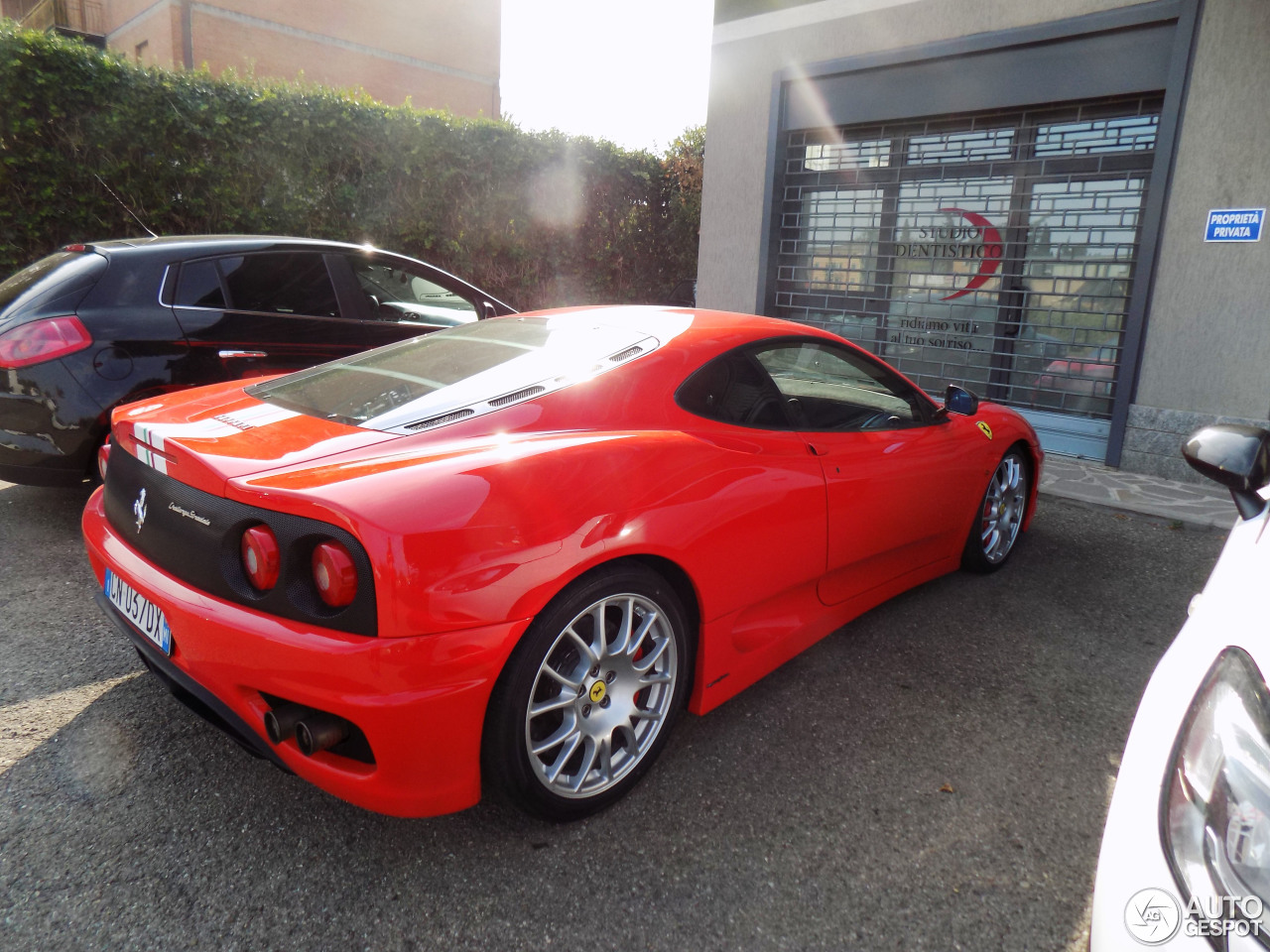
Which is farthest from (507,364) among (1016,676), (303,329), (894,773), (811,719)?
(303,329)

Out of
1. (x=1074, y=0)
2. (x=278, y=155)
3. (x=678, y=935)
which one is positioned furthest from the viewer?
(x=278, y=155)

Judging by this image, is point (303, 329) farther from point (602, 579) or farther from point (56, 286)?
point (602, 579)

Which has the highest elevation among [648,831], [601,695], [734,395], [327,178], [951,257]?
[327,178]

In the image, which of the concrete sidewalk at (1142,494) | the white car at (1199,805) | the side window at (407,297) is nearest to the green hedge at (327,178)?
the side window at (407,297)

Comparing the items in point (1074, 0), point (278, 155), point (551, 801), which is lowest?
point (551, 801)

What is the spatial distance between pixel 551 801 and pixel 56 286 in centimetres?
363

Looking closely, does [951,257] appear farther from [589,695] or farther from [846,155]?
[589,695]

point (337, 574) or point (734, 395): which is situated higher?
point (734, 395)

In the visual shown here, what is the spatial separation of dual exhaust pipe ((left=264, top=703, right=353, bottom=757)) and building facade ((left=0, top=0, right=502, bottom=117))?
1929 centimetres

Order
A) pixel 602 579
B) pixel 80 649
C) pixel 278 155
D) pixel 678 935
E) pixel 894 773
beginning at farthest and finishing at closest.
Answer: pixel 278 155
pixel 80 649
pixel 894 773
pixel 602 579
pixel 678 935

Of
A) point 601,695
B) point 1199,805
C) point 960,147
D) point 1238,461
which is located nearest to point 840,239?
point 960,147

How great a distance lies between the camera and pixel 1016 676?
3.12 meters

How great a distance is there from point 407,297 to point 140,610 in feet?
11.9

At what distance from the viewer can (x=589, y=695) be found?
2195mm
